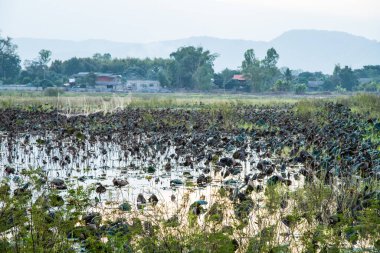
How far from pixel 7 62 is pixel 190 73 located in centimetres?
2768

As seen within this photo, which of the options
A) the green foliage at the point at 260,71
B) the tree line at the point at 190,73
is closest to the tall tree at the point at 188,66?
the tree line at the point at 190,73

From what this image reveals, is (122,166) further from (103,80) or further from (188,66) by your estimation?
(103,80)

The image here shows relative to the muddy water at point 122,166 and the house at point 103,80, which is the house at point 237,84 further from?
the muddy water at point 122,166

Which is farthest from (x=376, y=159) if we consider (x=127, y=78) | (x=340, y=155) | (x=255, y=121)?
(x=127, y=78)

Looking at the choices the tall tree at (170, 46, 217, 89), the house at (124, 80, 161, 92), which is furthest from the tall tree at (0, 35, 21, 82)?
the tall tree at (170, 46, 217, 89)

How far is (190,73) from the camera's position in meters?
83.9

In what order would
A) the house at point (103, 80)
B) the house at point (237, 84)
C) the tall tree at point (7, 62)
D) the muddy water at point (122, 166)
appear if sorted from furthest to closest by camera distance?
the tall tree at point (7, 62), the house at point (103, 80), the house at point (237, 84), the muddy water at point (122, 166)

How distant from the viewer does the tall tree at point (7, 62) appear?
91688mm

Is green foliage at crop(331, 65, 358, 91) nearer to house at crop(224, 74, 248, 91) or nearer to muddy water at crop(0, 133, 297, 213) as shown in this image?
house at crop(224, 74, 248, 91)

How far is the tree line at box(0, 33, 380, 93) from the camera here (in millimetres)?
81406

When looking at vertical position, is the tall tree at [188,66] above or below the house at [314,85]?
above

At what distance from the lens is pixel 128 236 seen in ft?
18.5

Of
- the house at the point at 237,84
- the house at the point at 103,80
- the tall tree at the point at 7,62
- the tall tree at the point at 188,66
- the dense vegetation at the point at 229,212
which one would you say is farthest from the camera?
the tall tree at the point at 7,62

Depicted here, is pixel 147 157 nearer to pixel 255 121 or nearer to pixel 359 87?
pixel 255 121
